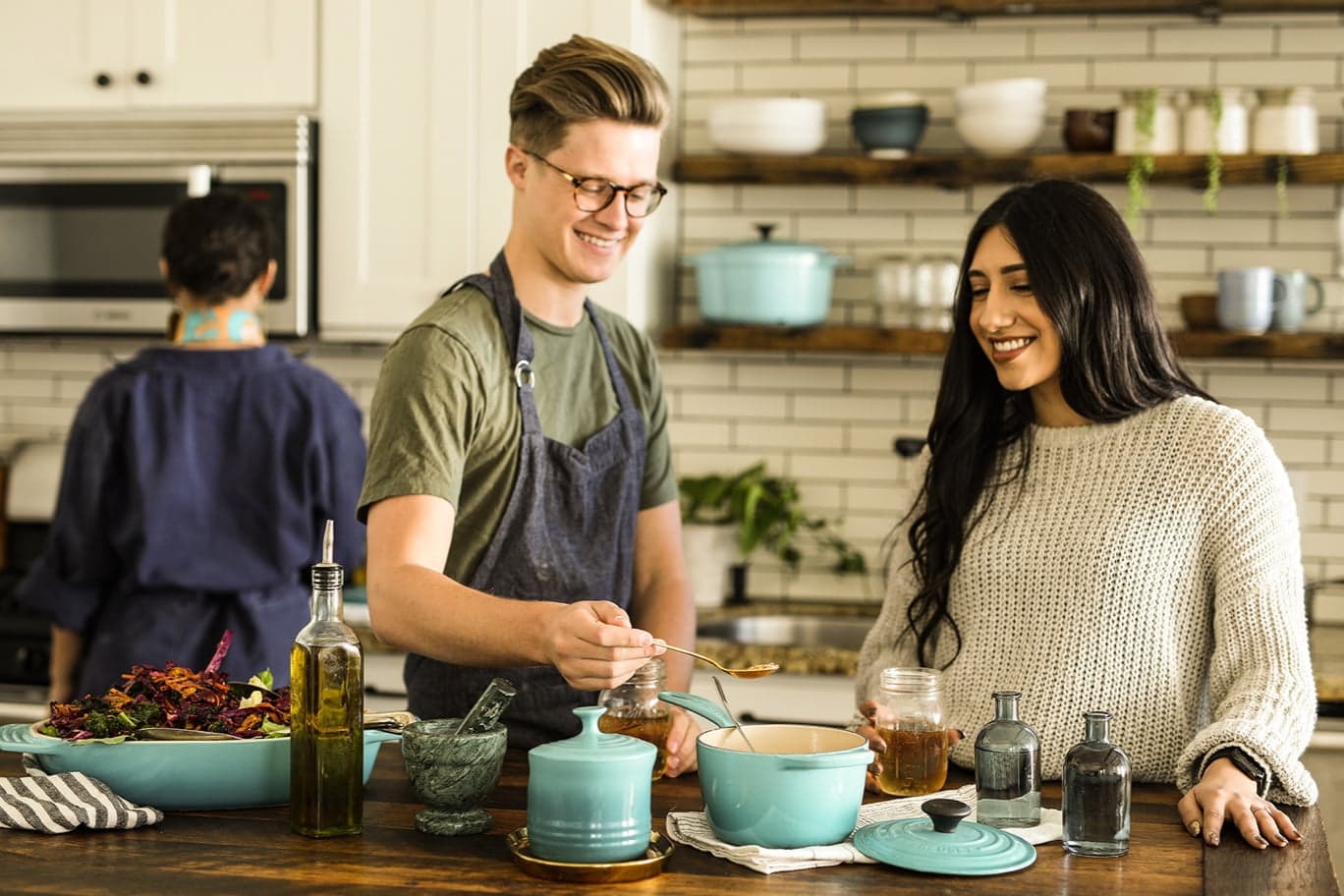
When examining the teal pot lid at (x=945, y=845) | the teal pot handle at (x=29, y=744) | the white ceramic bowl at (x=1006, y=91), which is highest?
the white ceramic bowl at (x=1006, y=91)

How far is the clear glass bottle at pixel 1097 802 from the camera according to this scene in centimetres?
178

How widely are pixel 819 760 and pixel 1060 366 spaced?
88 cm

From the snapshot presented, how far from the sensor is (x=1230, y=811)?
1.89 meters

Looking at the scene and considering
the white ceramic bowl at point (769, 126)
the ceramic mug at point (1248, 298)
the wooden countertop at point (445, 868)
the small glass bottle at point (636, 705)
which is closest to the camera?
the wooden countertop at point (445, 868)

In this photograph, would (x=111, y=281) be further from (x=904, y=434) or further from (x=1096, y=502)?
(x=1096, y=502)

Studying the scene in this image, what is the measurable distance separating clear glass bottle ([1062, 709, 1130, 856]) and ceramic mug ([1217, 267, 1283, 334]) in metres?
2.22

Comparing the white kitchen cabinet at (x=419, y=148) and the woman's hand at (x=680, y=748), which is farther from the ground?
the white kitchen cabinet at (x=419, y=148)

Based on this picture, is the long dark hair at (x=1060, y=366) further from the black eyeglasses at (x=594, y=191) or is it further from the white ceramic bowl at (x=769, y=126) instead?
the white ceramic bowl at (x=769, y=126)

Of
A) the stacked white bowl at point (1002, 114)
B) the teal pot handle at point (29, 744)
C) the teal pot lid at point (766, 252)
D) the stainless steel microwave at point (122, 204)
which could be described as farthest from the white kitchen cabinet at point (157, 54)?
the teal pot handle at point (29, 744)

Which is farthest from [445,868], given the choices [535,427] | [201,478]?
[201,478]

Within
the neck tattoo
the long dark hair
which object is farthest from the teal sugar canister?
the neck tattoo

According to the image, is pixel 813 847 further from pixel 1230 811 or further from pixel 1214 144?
pixel 1214 144

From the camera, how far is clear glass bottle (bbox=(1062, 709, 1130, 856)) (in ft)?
5.84

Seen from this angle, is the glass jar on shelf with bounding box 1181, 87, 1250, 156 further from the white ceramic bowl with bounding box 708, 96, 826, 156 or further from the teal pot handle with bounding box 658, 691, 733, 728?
the teal pot handle with bounding box 658, 691, 733, 728
